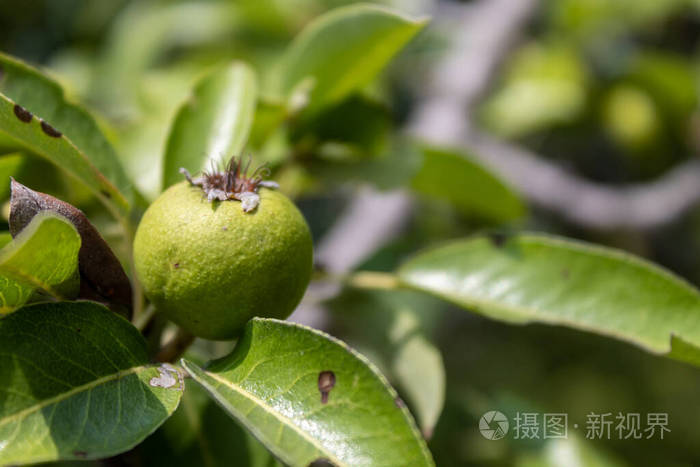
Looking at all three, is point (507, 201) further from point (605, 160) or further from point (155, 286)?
point (605, 160)

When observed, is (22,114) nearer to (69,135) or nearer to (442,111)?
(69,135)

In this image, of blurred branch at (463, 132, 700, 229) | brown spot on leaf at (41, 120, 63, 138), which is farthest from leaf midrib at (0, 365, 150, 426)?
blurred branch at (463, 132, 700, 229)

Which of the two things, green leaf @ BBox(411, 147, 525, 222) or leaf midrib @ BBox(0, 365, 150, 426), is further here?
green leaf @ BBox(411, 147, 525, 222)

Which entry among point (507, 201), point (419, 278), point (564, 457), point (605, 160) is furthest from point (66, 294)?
point (605, 160)

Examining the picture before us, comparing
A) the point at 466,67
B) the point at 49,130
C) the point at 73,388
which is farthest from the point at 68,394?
the point at 466,67

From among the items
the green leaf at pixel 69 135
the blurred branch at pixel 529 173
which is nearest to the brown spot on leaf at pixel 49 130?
the green leaf at pixel 69 135

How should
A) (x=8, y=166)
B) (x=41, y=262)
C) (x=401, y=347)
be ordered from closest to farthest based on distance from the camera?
(x=41, y=262), (x=8, y=166), (x=401, y=347)

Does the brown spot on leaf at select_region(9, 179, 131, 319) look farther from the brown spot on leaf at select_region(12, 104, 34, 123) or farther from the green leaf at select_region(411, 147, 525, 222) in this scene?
the green leaf at select_region(411, 147, 525, 222)
